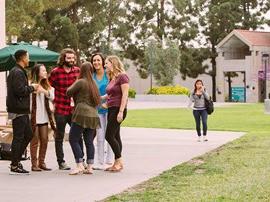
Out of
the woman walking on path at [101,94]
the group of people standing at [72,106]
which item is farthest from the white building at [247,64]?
the group of people standing at [72,106]

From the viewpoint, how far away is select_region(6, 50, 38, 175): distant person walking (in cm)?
1048

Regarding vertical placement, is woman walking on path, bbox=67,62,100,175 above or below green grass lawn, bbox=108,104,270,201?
above

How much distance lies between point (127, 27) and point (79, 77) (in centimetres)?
6051

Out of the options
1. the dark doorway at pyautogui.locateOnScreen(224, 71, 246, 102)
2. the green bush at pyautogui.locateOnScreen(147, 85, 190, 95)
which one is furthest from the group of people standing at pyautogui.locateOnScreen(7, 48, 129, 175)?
the dark doorway at pyautogui.locateOnScreen(224, 71, 246, 102)

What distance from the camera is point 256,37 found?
6831 centimetres

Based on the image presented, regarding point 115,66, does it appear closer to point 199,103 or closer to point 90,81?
point 90,81

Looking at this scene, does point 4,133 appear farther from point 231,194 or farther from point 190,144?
point 231,194

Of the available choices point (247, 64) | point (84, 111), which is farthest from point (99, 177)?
point (247, 64)

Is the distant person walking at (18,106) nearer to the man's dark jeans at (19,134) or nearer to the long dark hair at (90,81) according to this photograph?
the man's dark jeans at (19,134)

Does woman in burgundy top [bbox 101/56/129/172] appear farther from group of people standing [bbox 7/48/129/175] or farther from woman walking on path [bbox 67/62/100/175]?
woman walking on path [bbox 67/62/100/175]

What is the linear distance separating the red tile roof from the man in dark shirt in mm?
56466

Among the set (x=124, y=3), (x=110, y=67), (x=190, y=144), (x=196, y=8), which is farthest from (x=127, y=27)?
(x=110, y=67)

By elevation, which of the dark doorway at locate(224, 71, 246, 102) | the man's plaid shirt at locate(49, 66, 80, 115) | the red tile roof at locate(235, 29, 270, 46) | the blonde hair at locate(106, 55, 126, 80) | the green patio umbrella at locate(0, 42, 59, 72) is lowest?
the dark doorway at locate(224, 71, 246, 102)

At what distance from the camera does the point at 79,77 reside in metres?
10.7
